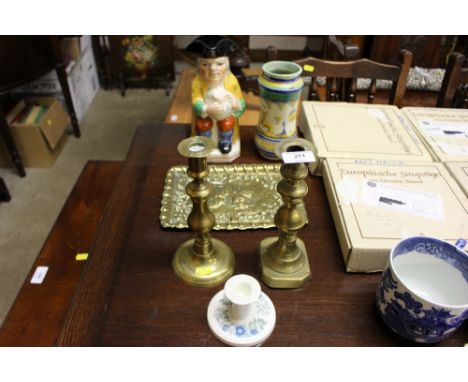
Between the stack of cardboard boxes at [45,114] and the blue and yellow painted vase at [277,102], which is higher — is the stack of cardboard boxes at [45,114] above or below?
below

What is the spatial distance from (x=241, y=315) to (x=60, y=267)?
2.51 ft

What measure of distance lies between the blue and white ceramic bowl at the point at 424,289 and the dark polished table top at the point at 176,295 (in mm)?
48

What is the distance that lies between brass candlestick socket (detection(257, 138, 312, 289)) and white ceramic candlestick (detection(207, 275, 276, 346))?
2.6 inches

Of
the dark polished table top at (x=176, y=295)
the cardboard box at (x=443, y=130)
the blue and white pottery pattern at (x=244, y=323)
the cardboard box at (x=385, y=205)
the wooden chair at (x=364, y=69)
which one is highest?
the wooden chair at (x=364, y=69)

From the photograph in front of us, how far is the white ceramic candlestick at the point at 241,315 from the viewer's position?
571mm

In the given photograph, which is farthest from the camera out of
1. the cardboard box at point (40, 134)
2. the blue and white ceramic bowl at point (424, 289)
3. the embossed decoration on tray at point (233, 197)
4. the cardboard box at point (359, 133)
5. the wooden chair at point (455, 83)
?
the cardboard box at point (40, 134)

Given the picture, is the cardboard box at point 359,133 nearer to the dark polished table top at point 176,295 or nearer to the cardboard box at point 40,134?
the dark polished table top at point 176,295

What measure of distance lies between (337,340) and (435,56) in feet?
7.70

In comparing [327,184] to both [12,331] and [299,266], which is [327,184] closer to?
[299,266]

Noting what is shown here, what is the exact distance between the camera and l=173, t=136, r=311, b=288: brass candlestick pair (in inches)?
23.6

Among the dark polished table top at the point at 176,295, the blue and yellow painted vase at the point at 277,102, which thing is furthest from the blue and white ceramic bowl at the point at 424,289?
the blue and yellow painted vase at the point at 277,102

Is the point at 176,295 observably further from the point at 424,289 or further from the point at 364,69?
the point at 364,69

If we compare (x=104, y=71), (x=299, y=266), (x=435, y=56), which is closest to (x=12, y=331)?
(x=299, y=266)

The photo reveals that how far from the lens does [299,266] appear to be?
0.68m
